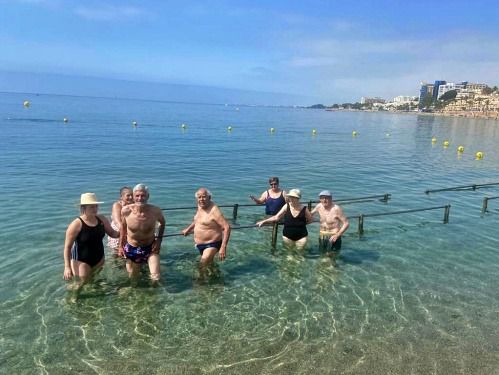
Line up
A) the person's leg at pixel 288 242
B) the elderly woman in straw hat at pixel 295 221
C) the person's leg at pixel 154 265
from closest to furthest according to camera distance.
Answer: the person's leg at pixel 154 265, the elderly woman in straw hat at pixel 295 221, the person's leg at pixel 288 242

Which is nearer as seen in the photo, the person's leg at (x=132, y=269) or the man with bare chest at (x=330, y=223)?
the person's leg at (x=132, y=269)

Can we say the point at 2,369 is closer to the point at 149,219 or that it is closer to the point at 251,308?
the point at 149,219

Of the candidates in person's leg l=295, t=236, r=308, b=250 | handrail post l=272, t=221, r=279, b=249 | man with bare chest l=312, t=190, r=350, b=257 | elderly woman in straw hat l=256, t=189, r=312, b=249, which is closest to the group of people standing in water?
man with bare chest l=312, t=190, r=350, b=257

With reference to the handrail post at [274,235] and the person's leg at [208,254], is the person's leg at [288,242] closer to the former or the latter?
the handrail post at [274,235]

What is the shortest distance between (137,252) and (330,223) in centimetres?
544

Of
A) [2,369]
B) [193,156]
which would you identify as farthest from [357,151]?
[2,369]

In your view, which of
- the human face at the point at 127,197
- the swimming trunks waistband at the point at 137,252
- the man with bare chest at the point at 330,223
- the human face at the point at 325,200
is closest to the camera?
the swimming trunks waistband at the point at 137,252

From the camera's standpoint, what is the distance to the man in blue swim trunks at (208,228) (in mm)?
9219

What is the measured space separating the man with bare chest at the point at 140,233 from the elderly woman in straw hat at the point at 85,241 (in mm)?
387

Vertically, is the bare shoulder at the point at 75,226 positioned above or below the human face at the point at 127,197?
below

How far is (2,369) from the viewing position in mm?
6527

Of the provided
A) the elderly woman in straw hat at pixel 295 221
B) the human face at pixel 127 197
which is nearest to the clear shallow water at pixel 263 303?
the elderly woman in straw hat at pixel 295 221

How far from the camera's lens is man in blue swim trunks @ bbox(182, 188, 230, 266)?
9219 mm

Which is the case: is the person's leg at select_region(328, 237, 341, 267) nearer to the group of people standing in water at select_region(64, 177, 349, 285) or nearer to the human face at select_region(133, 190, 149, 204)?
the group of people standing in water at select_region(64, 177, 349, 285)
